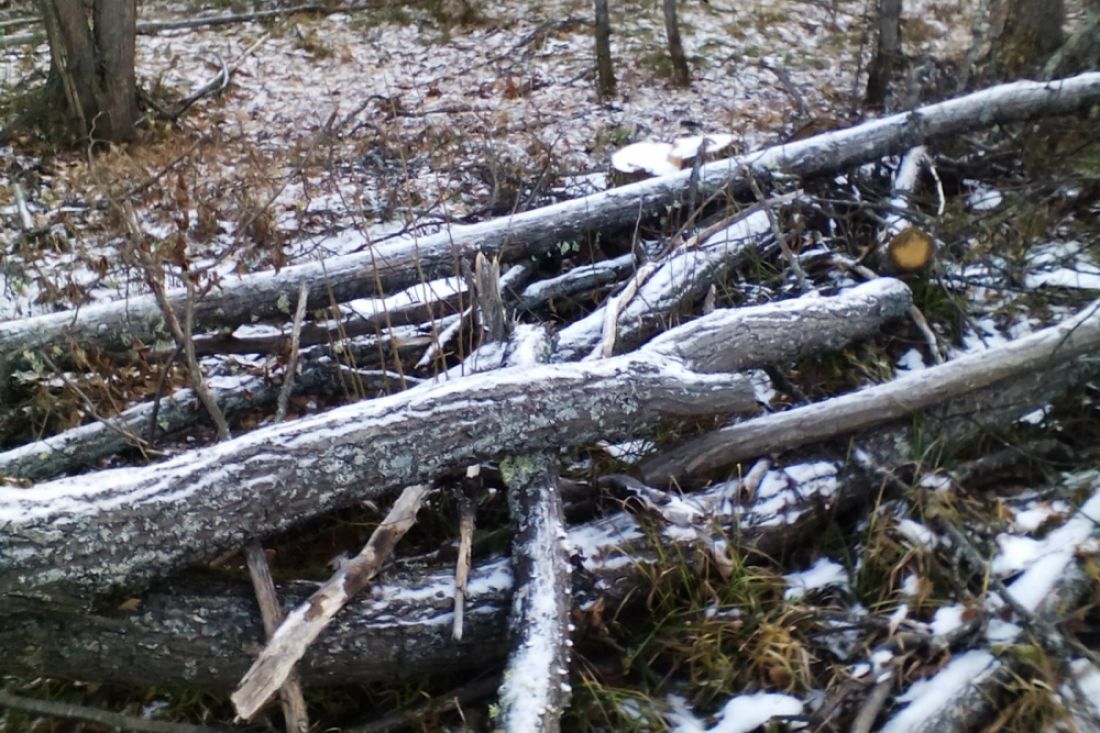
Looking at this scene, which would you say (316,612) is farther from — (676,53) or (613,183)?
(676,53)

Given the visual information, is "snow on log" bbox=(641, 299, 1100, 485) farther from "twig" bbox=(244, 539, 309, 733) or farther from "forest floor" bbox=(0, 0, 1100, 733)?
"twig" bbox=(244, 539, 309, 733)

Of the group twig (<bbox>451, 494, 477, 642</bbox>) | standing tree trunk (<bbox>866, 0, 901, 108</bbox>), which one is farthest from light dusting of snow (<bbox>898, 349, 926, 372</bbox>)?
standing tree trunk (<bbox>866, 0, 901, 108</bbox>)

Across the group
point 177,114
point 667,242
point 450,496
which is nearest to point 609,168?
point 667,242

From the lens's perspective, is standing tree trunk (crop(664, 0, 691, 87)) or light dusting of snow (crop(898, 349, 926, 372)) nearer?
light dusting of snow (crop(898, 349, 926, 372))

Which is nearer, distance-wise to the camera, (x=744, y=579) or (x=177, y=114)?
(x=744, y=579)

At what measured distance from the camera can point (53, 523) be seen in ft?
7.35

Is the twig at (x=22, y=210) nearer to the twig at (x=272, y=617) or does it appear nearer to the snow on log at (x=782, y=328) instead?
the twig at (x=272, y=617)

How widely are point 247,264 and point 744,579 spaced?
3.47 metres

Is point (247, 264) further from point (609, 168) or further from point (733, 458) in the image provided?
point (733, 458)

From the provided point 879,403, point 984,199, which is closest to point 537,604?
point 879,403

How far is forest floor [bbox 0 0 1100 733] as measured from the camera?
256cm

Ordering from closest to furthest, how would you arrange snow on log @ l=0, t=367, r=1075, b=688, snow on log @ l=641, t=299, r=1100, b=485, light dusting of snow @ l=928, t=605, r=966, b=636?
snow on log @ l=0, t=367, r=1075, b=688 → light dusting of snow @ l=928, t=605, r=966, b=636 → snow on log @ l=641, t=299, r=1100, b=485

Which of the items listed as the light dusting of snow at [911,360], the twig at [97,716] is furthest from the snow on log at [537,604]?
the light dusting of snow at [911,360]

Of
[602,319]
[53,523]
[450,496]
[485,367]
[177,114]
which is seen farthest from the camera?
[177,114]
